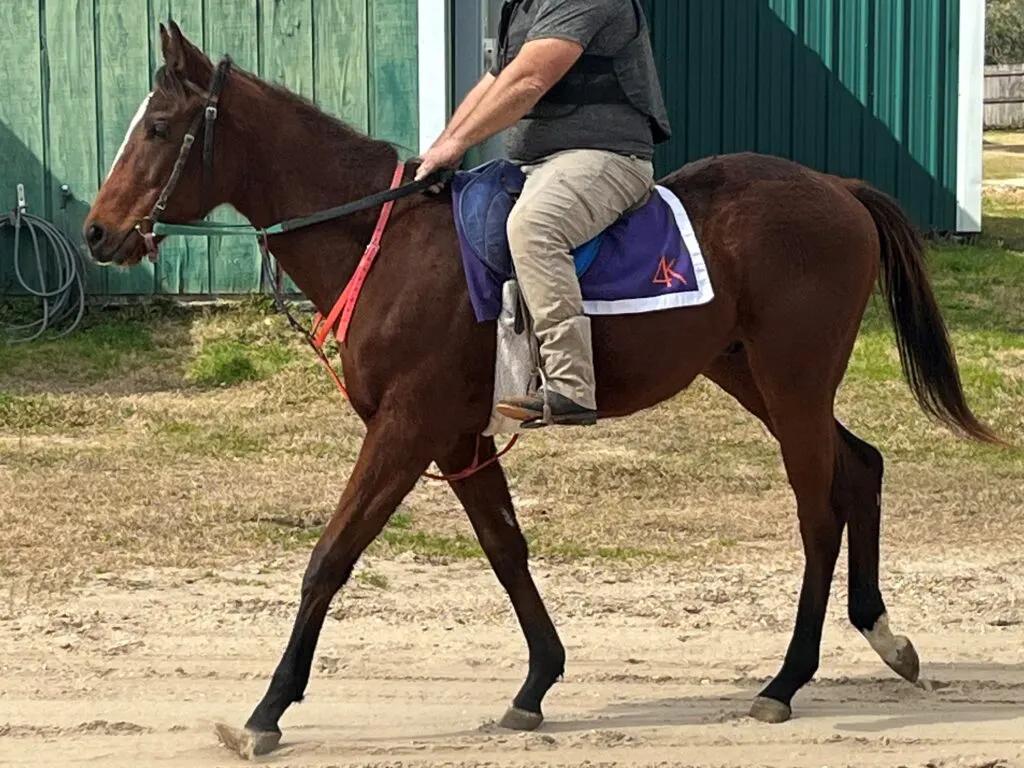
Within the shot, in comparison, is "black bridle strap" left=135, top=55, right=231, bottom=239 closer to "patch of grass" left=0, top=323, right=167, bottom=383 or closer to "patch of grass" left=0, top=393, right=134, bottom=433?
"patch of grass" left=0, top=393, right=134, bottom=433

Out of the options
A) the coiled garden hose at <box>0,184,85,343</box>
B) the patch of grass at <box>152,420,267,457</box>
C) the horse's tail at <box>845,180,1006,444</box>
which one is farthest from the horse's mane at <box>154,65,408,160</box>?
the coiled garden hose at <box>0,184,85,343</box>

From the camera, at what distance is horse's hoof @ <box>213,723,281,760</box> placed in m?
5.11

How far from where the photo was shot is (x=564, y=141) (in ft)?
17.9

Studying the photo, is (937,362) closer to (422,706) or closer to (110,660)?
(422,706)

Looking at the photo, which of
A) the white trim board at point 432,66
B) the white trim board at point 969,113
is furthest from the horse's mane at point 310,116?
the white trim board at point 969,113

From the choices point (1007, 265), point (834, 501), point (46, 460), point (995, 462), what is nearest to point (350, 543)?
point (834, 501)

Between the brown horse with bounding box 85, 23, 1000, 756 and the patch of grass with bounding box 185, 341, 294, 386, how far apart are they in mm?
5843

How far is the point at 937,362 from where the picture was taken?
20.1 feet

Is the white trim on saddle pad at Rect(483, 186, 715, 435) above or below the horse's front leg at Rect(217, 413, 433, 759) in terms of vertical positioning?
above

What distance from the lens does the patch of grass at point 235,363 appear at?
1130cm

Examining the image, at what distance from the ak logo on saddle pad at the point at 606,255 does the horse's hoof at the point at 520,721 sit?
124 cm

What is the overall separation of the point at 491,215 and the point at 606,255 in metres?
0.39

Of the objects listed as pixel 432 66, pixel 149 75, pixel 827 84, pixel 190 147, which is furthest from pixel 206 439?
pixel 827 84

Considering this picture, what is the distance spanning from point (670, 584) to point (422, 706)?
1728 millimetres
